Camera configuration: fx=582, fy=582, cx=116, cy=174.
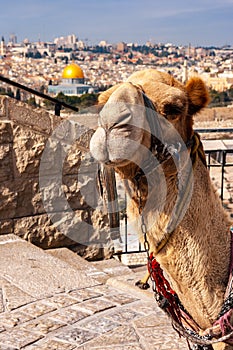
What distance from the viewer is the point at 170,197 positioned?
186cm

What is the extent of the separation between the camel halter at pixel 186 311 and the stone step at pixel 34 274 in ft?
5.75

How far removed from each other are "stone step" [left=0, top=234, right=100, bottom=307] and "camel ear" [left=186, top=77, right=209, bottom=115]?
222cm

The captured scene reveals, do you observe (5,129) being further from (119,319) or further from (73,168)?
(119,319)

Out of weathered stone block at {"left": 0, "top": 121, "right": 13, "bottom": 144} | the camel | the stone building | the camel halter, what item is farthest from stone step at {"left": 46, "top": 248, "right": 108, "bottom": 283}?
the stone building

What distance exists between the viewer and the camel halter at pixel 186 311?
1945mm

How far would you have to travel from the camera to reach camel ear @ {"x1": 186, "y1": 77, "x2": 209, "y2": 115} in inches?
75.2

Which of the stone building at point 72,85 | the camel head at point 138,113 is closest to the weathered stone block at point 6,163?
the camel head at point 138,113

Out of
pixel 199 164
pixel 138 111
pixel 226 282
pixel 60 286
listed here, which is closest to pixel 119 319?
pixel 60 286

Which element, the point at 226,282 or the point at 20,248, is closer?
the point at 226,282

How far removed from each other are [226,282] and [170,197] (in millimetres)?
440

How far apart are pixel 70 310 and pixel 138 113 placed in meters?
2.19

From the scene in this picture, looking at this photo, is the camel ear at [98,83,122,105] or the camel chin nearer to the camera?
the camel chin

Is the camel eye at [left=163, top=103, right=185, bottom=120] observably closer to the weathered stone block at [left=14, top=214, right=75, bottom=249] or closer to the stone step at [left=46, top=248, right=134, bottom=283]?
the stone step at [left=46, top=248, right=134, bottom=283]

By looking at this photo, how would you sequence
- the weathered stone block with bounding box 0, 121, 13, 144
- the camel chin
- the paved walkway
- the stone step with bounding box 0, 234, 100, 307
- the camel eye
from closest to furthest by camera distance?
1. the camel chin
2. the camel eye
3. the paved walkway
4. the stone step with bounding box 0, 234, 100, 307
5. the weathered stone block with bounding box 0, 121, 13, 144
